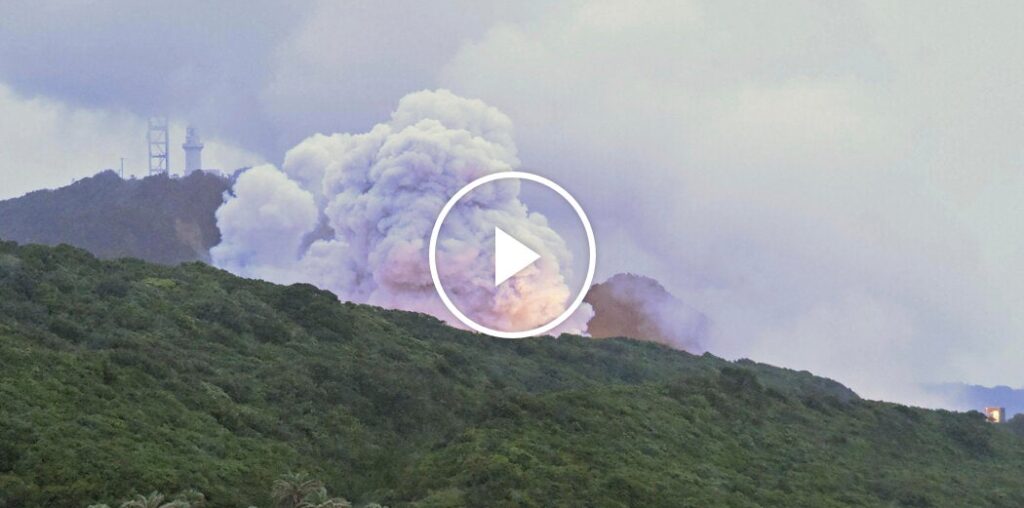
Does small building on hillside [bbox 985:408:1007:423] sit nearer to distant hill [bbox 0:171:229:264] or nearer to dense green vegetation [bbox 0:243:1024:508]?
dense green vegetation [bbox 0:243:1024:508]

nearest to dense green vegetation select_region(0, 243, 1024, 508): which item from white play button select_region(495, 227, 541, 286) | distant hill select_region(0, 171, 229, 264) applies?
white play button select_region(495, 227, 541, 286)

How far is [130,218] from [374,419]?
12635 centimetres

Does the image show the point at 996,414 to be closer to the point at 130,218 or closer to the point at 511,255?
the point at 511,255

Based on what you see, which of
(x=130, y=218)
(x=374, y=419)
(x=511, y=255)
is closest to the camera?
(x=374, y=419)

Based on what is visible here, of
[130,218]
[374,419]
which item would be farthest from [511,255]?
[130,218]

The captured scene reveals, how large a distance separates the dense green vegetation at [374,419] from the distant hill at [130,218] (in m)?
91.7

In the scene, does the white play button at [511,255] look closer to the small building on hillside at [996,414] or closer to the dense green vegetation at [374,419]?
the dense green vegetation at [374,419]

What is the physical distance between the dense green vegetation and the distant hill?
9167 centimetres

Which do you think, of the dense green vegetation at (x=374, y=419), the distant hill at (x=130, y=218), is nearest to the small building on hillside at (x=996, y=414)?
the dense green vegetation at (x=374, y=419)

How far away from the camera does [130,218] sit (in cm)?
17912

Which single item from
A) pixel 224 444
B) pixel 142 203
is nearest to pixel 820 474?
pixel 224 444

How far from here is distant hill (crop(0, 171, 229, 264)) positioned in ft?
569

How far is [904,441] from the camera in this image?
80.1 meters

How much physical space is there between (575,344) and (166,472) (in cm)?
5494
